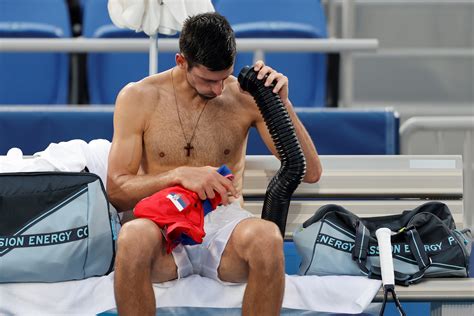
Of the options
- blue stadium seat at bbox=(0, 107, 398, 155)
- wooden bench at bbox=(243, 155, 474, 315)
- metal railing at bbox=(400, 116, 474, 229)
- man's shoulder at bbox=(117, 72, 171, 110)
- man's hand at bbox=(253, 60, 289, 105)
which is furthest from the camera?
blue stadium seat at bbox=(0, 107, 398, 155)

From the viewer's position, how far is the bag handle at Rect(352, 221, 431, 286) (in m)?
3.66

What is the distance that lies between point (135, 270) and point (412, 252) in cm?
94

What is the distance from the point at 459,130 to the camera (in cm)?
479

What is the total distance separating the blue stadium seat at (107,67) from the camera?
611 centimetres

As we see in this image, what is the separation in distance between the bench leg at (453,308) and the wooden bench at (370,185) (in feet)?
2.38

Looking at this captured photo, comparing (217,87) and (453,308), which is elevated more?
(217,87)

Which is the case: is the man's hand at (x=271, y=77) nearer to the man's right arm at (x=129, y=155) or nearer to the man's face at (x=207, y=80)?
the man's face at (x=207, y=80)

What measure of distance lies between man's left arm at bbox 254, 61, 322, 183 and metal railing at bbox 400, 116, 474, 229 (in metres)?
0.91

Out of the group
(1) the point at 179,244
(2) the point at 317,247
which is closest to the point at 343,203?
(2) the point at 317,247

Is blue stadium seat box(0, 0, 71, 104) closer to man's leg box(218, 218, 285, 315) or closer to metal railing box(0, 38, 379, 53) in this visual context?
metal railing box(0, 38, 379, 53)

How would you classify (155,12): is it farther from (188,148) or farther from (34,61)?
(34,61)

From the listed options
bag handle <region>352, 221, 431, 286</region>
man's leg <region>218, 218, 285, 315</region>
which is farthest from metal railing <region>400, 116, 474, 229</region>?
man's leg <region>218, 218, 285, 315</region>

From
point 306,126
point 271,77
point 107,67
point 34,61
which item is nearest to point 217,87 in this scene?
point 271,77

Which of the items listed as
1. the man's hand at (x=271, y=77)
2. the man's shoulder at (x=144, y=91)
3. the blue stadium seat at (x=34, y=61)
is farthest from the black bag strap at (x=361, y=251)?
the blue stadium seat at (x=34, y=61)
